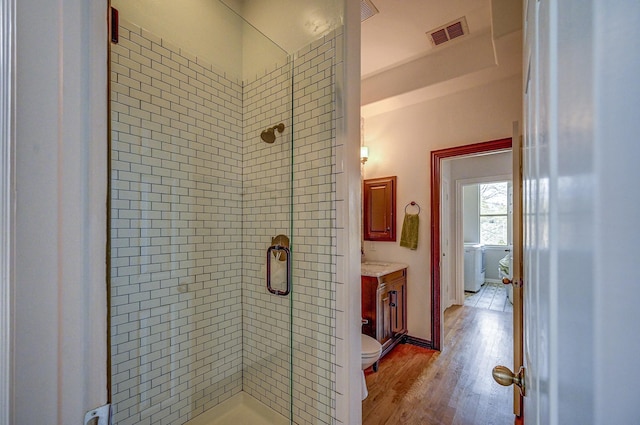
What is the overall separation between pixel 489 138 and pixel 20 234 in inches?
124

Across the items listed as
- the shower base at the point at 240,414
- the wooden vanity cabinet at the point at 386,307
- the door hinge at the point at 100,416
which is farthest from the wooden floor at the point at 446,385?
the door hinge at the point at 100,416

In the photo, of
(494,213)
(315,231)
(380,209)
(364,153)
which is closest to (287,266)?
(315,231)

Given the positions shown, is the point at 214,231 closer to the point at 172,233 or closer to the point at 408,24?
the point at 172,233

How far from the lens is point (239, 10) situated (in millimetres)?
1908

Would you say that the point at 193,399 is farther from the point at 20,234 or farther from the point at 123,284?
the point at 20,234

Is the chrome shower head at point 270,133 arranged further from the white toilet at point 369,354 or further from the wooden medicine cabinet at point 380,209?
the wooden medicine cabinet at point 380,209

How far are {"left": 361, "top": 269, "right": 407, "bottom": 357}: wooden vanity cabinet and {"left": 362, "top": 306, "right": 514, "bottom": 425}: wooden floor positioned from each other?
216mm

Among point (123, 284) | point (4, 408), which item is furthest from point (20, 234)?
point (123, 284)

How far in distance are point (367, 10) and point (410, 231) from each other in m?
2.15

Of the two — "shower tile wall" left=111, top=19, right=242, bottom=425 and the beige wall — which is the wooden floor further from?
"shower tile wall" left=111, top=19, right=242, bottom=425

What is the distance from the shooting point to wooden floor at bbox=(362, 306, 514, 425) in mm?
1896

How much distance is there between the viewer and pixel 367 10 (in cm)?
206

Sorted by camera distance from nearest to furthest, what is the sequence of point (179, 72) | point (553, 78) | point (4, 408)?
1. point (553, 78)
2. point (4, 408)
3. point (179, 72)

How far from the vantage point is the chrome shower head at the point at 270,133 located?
5.51 feet
